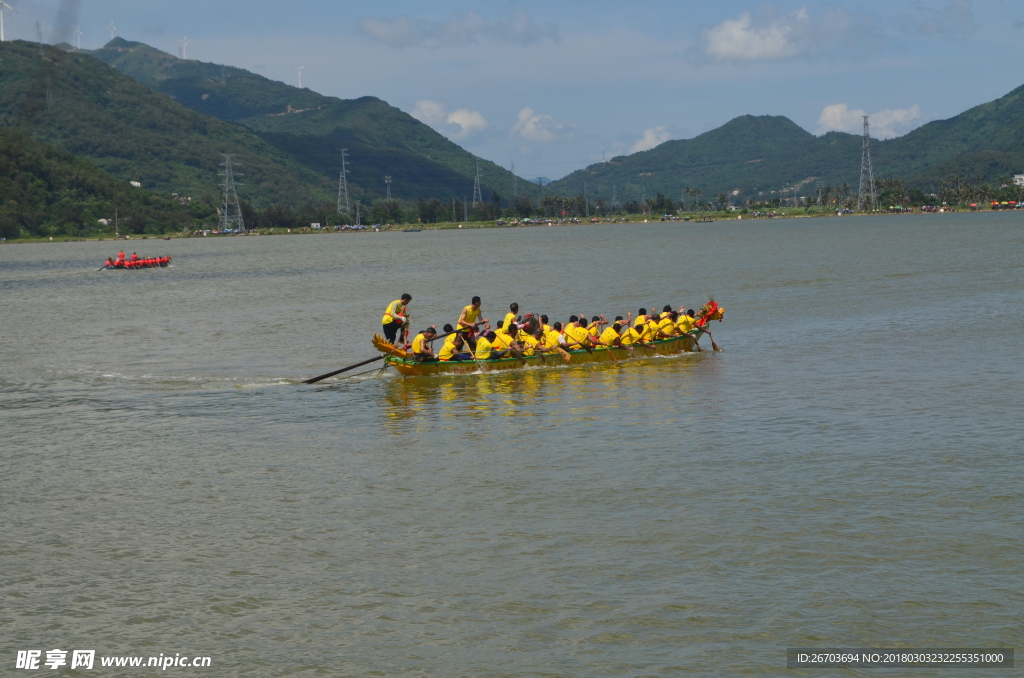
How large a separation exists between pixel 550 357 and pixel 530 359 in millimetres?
770

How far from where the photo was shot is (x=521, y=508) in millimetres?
17359

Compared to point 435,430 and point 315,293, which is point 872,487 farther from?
point 315,293

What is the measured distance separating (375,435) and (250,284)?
58990 millimetres

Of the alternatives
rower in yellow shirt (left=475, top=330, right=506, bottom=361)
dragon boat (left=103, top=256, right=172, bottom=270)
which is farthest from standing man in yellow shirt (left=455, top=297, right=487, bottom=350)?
dragon boat (left=103, top=256, right=172, bottom=270)

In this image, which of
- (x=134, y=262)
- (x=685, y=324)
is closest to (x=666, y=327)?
(x=685, y=324)

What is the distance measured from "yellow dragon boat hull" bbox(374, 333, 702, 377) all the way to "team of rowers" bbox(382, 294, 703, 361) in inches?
7.2

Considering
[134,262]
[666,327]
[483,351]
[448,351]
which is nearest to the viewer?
[448,351]

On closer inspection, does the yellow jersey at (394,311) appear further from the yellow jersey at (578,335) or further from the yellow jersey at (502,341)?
the yellow jersey at (578,335)

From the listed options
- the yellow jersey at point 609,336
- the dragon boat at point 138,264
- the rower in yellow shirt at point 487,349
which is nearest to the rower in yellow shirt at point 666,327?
the yellow jersey at point 609,336

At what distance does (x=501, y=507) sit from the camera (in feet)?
57.3

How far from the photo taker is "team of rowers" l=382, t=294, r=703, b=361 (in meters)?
30.4

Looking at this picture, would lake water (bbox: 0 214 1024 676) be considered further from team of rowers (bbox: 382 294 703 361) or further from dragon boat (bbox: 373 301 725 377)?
team of rowers (bbox: 382 294 703 361)

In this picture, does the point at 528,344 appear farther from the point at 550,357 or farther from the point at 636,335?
the point at 636,335

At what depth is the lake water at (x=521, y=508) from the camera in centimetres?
1263
